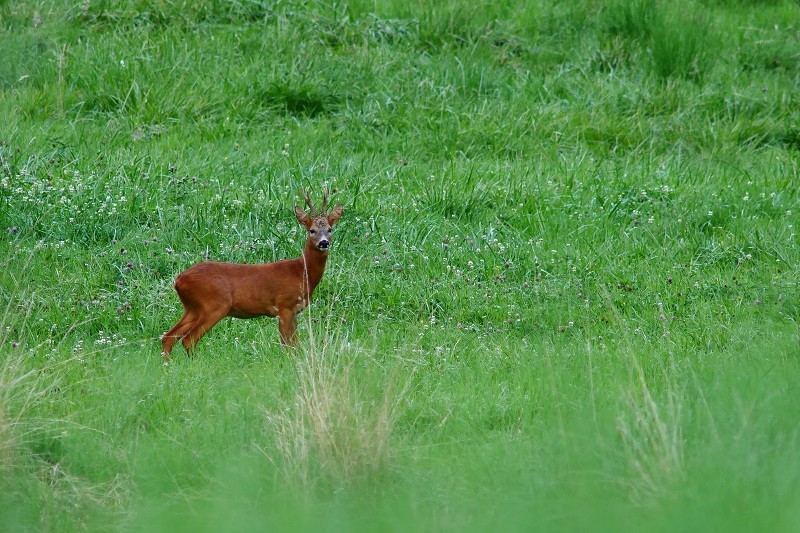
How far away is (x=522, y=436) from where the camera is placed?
5816 millimetres

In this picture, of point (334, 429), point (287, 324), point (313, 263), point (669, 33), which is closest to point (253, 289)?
point (287, 324)

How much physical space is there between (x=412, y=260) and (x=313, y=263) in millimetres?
1232

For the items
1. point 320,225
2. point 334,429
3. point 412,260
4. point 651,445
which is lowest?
point 412,260

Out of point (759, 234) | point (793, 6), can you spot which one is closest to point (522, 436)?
point (759, 234)

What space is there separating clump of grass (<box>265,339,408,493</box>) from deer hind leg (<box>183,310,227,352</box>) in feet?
5.71

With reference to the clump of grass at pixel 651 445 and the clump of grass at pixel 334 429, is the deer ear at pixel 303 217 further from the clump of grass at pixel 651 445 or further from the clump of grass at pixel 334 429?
the clump of grass at pixel 651 445

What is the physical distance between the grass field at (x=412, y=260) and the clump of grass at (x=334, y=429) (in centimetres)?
2

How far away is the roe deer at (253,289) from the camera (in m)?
7.62

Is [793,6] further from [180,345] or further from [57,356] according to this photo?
[57,356]

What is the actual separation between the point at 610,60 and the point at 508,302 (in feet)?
18.6

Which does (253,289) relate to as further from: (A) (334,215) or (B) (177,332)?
(A) (334,215)

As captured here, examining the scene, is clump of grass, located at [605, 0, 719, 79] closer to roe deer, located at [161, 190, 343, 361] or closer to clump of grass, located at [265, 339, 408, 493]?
roe deer, located at [161, 190, 343, 361]

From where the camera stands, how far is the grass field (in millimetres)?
5008

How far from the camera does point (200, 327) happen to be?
7.65 meters
